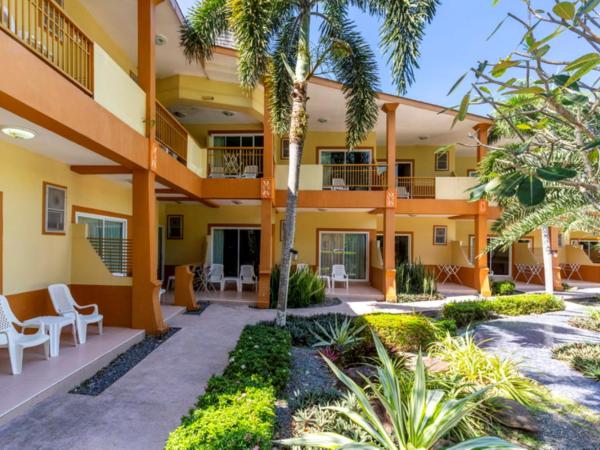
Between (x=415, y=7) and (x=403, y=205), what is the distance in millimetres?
6776

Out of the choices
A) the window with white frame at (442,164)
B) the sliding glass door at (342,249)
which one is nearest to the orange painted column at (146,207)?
the sliding glass door at (342,249)

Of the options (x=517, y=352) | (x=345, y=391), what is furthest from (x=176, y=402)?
(x=517, y=352)

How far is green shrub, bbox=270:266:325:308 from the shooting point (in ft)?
33.0

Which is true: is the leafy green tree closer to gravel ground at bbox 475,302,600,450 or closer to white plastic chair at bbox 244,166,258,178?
gravel ground at bbox 475,302,600,450

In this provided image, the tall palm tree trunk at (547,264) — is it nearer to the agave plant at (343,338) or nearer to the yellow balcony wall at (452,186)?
the yellow balcony wall at (452,186)

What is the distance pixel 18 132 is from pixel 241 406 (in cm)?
489

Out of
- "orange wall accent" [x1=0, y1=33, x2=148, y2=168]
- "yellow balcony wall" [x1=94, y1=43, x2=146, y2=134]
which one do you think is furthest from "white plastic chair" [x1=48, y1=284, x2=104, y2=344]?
"yellow balcony wall" [x1=94, y1=43, x2=146, y2=134]

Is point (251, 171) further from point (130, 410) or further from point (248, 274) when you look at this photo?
point (130, 410)

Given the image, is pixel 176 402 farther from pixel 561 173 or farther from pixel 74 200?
pixel 74 200

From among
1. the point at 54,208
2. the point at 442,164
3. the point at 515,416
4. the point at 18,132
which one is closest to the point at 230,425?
the point at 515,416

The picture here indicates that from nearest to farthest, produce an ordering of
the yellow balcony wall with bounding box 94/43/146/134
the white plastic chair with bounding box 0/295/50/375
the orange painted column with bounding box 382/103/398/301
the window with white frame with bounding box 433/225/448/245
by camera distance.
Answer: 1. the white plastic chair with bounding box 0/295/50/375
2. the yellow balcony wall with bounding box 94/43/146/134
3. the orange painted column with bounding box 382/103/398/301
4. the window with white frame with bounding box 433/225/448/245

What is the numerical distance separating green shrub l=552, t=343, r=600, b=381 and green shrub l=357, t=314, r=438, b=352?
85.5 inches

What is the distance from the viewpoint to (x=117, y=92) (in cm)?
563

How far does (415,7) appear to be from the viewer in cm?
660
